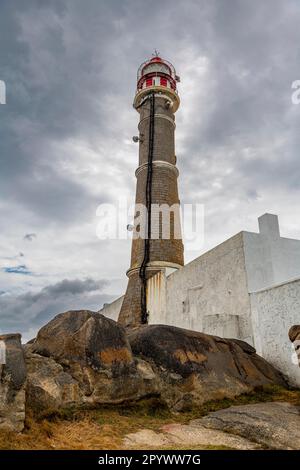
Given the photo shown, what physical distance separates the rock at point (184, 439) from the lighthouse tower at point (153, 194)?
41.8 feet

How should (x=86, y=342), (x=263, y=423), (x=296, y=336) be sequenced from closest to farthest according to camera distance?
(x=263, y=423) < (x=86, y=342) < (x=296, y=336)

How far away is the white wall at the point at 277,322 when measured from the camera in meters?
8.92

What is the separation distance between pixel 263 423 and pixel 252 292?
543cm

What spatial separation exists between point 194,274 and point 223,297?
7.74 feet

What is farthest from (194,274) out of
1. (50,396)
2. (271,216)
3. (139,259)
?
(50,396)

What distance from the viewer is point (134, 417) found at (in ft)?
19.9

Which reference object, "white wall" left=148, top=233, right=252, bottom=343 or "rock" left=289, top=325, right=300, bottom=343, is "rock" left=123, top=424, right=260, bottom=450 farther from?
"white wall" left=148, top=233, right=252, bottom=343

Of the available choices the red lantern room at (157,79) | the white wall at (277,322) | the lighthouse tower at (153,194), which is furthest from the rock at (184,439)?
the red lantern room at (157,79)

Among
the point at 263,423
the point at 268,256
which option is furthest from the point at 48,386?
the point at 268,256

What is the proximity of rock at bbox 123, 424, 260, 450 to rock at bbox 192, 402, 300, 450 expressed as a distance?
216mm

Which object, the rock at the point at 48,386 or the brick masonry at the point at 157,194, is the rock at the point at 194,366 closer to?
the rock at the point at 48,386

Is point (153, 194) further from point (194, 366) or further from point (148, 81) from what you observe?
point (194, 366)

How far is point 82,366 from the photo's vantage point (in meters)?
6.27
